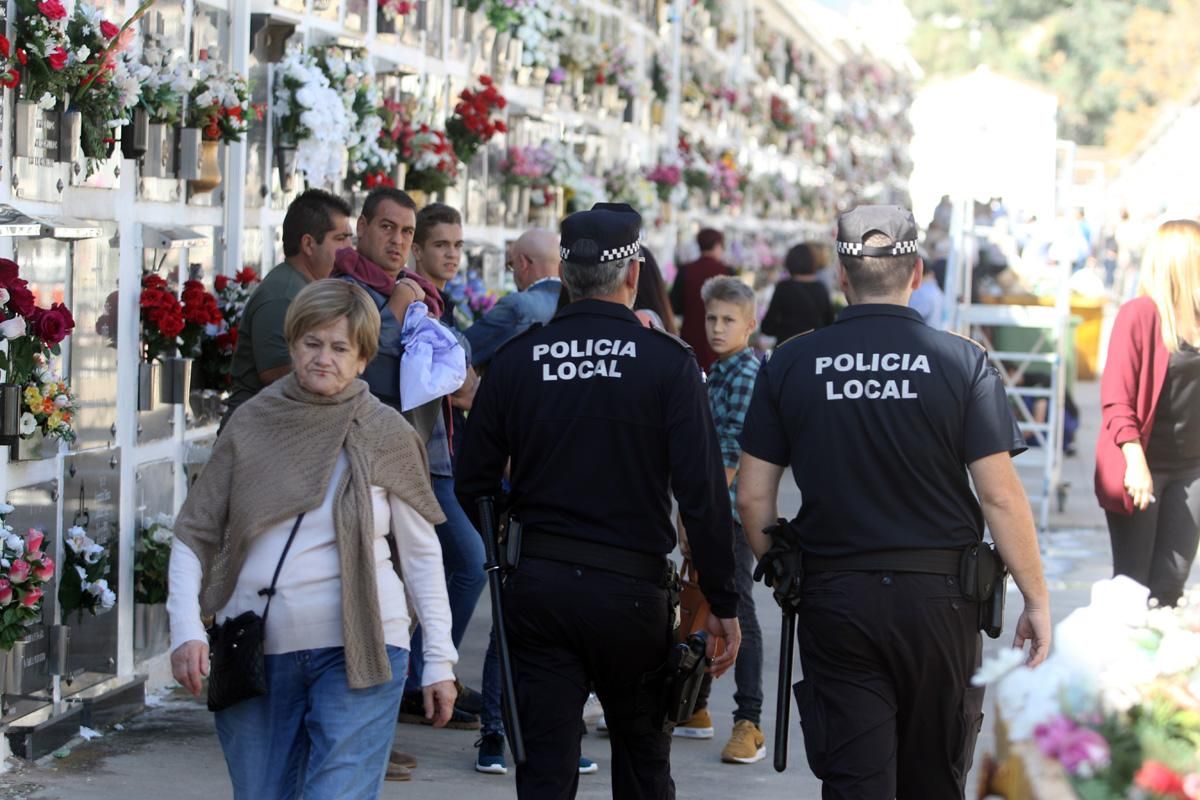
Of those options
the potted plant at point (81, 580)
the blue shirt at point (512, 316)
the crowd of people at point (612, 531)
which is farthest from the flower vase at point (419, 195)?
the crowd of people at point (612, 531)

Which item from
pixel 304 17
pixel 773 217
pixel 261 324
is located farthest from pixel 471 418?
pixel 773 217

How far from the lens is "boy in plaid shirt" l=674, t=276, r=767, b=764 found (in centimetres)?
646

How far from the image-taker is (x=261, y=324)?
6.34 m

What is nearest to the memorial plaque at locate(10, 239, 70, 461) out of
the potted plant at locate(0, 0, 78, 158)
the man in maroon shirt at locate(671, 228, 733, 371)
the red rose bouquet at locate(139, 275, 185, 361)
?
the potted plant at locate(0, 0, 78, 158)

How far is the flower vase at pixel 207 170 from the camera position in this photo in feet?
22.8

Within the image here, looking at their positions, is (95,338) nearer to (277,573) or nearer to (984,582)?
(277,573)

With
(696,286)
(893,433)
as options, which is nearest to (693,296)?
(696,286)

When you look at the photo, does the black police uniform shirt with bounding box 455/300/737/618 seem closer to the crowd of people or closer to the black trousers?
the crowd of people

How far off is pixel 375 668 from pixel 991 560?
1381mm

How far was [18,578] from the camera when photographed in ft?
17.5

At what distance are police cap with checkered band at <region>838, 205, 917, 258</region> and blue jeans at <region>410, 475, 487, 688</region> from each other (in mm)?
2337

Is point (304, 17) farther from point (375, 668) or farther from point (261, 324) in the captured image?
point (375, 668)

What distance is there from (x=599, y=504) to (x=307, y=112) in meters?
3.89

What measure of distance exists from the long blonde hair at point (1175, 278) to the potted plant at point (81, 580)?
11.8 feet
